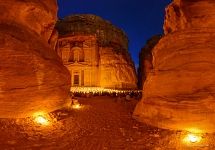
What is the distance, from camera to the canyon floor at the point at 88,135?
9.07 meters

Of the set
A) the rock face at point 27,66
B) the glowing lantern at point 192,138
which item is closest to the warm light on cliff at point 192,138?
the glowing lantern at point 192,138

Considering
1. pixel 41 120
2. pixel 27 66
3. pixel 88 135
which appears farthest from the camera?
pixel 27 66

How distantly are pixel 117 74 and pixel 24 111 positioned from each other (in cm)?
2161

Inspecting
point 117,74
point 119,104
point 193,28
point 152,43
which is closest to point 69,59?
point 117,74

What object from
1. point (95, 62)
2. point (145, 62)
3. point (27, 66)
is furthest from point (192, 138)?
point (145, 62)

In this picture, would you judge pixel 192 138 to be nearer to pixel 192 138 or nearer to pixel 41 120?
pixel 192 138

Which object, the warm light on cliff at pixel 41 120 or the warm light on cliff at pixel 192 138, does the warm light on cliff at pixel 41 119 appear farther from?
the warm light on cliff at pixel 192 138

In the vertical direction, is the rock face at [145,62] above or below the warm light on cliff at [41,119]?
above

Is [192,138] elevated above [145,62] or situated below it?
below

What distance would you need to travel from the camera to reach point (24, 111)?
1115 centimetres

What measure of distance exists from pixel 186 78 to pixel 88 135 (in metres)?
4.05

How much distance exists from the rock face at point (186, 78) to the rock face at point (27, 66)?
3762 millimetres

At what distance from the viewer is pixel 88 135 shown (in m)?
10.2

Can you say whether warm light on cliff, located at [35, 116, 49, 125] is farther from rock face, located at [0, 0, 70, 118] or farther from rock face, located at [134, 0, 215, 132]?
rock face, located at [134, 0, 215, 132]
